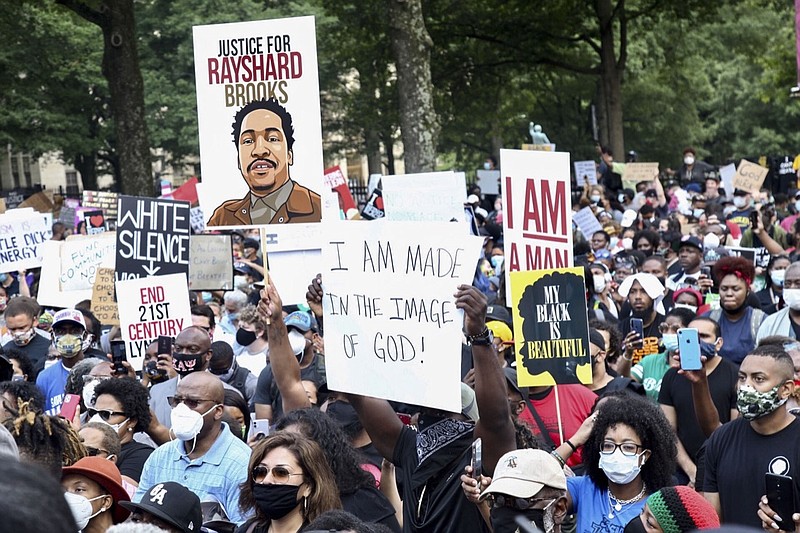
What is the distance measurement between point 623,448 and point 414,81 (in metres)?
13.2

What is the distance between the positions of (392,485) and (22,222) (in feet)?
28.7

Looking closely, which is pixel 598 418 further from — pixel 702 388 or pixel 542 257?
pixel 542 257

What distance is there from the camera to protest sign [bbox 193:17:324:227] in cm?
691

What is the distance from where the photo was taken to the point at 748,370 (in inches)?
219

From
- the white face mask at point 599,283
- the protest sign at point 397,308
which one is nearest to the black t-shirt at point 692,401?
the protest sign at point 397,308

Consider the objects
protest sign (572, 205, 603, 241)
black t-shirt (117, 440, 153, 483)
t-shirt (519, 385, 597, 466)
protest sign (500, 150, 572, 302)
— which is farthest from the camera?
protest sign (572, 205, 603, 241)

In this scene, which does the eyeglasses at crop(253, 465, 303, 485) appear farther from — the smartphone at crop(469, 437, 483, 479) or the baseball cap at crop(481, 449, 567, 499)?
the baseball cap at crop(481, 449, 567, 499)

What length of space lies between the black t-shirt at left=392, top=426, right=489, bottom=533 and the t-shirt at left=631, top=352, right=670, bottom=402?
295cm

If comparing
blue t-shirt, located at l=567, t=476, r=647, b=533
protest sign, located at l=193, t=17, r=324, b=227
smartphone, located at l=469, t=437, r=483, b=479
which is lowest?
blue t-shirt, located at l=567, t=476, r=647, b=533

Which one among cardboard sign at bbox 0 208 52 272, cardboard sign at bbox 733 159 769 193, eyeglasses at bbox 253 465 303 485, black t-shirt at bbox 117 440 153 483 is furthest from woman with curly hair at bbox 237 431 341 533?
cardboard sign at bbox 733 159 769 193

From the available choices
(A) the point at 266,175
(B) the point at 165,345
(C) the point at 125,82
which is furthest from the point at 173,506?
(C) the point at 125,82

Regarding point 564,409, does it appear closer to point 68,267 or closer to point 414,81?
point 68,267

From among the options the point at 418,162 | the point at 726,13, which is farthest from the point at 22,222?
the point at 726,13

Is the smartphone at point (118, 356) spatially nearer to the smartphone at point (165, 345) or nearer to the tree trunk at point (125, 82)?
the smartphone at point (165, 345)
